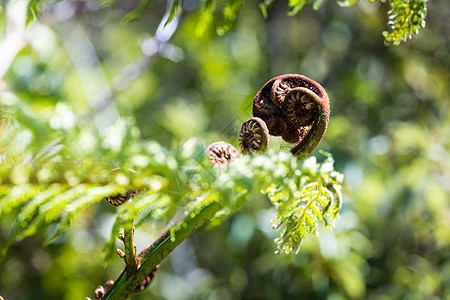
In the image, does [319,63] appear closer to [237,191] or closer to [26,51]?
[26,51]

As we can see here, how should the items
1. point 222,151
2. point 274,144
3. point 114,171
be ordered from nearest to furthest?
point 114,171 < point 222,151 < point 274,144

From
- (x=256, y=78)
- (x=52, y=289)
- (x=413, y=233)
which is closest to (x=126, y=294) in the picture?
(x=52, y=289)

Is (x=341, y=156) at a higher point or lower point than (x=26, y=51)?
lower

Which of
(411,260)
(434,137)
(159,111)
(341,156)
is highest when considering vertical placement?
(159,111)


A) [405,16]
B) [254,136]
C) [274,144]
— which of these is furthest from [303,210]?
[274,144]

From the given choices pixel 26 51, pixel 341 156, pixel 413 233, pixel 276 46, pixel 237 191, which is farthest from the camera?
pixel 276 46

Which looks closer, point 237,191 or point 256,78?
point 237,191

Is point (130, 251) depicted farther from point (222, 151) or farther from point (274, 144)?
point (274, 144)
